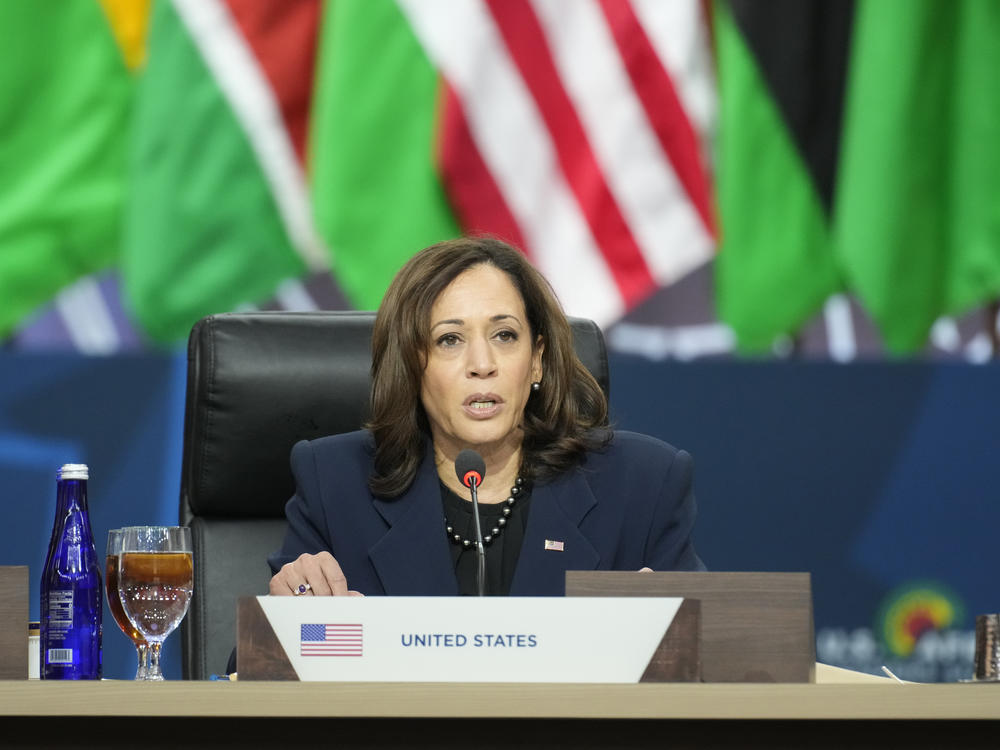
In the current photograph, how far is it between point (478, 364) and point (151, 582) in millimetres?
725

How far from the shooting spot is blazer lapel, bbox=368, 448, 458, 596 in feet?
6.05

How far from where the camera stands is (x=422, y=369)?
1.96 metres

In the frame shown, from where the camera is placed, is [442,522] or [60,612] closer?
[60,612]

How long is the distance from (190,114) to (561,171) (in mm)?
835

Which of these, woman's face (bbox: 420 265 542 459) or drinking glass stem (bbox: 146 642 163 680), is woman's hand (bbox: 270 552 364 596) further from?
woman's face (bbox: 420 265 542 459)

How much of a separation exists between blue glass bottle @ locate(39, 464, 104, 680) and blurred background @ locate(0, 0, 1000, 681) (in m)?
1.32

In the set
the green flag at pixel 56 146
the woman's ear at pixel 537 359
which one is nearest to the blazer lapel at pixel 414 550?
the woman's ear at pixel 537 359

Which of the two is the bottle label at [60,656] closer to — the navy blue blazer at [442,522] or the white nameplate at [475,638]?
the white nameplate at [475,638]

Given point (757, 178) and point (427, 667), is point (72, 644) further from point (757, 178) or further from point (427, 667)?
point (757, 178)

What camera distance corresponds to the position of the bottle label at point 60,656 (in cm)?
130

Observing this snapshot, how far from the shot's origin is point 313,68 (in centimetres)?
303

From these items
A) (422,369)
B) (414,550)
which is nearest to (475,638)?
(414,550)

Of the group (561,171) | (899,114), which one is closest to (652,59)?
→ (561,171)

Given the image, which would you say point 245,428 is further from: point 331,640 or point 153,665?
point 331,640
